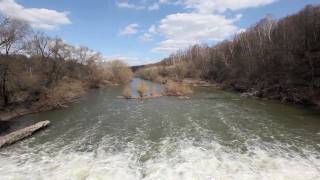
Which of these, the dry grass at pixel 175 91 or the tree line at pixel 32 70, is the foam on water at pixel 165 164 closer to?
the tree line at pixel 32 70

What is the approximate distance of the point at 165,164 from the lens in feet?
45.9

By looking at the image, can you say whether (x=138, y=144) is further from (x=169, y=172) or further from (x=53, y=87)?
(x=53, y=87)

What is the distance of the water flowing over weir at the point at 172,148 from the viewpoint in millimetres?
13016

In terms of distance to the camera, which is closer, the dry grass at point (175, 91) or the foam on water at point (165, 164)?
the foam on water at point (165, 164)

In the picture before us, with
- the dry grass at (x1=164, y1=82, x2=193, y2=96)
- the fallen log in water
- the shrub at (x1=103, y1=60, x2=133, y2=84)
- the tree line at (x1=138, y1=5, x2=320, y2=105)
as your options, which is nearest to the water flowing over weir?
the fallen log in water

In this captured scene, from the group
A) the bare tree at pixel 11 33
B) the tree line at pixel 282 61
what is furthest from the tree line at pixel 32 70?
the tree line at pixel 282 61

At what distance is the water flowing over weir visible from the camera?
42.7ft

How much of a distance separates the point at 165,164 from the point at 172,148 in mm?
2799

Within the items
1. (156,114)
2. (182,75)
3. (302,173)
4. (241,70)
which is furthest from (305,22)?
(182,75)

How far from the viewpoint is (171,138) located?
1895 cm

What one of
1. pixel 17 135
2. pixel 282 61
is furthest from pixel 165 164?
A: pixel 282 61

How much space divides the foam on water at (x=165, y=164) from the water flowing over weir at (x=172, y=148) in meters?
0.04

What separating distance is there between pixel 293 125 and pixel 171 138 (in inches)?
403

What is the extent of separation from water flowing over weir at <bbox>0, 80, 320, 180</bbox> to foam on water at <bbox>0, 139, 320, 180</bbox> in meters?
0.04
